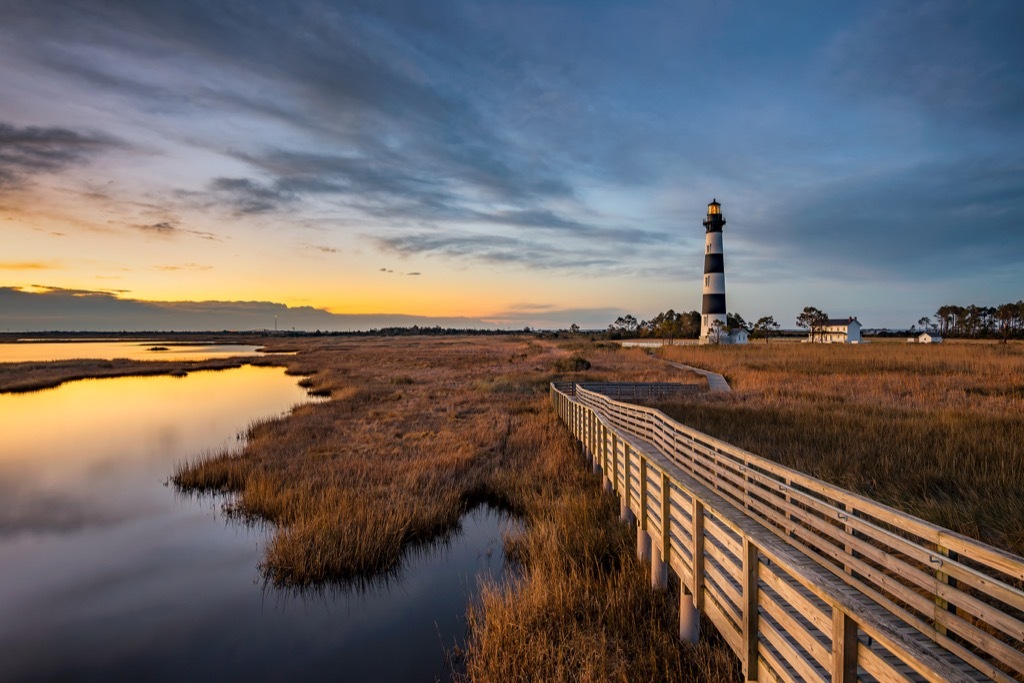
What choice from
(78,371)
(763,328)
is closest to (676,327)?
(763,328)

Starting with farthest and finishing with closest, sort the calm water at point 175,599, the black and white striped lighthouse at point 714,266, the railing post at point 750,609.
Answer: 1. the black and white striped lighthouse at point 714,266
2. the calm water at point 175,599
3. the railing post at point 750,609

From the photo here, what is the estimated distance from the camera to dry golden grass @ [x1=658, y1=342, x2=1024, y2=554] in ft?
25.5

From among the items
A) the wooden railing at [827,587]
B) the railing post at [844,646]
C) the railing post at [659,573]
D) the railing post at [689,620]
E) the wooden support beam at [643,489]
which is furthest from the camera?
the wooden support beam at [643,489]

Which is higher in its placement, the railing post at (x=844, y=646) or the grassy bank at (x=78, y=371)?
the railing post at (x=844, y=646)

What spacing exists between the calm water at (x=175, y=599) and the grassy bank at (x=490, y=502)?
0.54 metres

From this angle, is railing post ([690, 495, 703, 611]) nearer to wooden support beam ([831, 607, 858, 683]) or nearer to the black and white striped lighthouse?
wooden support beam ([831, 607, 858, 683])

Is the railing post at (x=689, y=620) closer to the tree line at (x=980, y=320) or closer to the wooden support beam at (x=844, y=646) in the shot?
the wooden support beam at (x=844, y=646)

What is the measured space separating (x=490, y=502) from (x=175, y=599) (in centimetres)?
581

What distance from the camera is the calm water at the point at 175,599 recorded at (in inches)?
253

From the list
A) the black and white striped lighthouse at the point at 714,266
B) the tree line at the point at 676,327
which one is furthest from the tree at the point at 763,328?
the black and white striped lighthouse at the point at 714,266

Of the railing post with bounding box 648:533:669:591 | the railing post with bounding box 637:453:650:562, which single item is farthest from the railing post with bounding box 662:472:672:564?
the railing post with bounding box 637:453:650:562

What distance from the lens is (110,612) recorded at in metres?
7.59

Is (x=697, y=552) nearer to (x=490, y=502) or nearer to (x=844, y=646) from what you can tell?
(x=844, y=646)

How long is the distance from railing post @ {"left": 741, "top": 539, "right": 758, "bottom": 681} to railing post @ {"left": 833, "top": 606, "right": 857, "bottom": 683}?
3.13 feet
